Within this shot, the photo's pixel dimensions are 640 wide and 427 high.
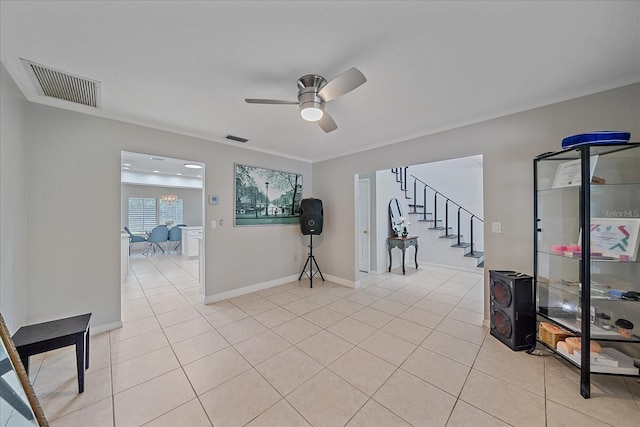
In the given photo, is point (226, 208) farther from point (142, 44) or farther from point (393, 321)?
point (393, 321)

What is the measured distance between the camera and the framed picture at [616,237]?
1778 mm

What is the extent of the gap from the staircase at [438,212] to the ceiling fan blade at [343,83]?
389cm

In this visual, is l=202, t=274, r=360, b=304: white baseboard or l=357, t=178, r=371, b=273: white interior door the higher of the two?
l=357, t=178, r=371, b=273: white interior door

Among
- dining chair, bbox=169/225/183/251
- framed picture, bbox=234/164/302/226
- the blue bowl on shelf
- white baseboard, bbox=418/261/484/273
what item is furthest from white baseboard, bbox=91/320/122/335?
white baseboard, bbox=418/261/484/273

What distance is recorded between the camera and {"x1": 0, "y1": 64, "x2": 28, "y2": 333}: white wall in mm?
1717

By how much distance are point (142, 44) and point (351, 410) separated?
2.80m

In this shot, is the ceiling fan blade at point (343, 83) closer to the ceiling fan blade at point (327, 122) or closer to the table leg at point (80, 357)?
the ceiling fan blade at point (327, 122)

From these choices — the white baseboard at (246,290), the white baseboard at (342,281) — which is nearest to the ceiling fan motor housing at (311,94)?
the white baseboard at (246,290)

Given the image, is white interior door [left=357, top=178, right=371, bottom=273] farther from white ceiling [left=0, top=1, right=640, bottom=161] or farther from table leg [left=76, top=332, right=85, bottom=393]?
table leg [left=76, top=332, right=85, bottom=393]

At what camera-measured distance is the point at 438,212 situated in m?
6.34

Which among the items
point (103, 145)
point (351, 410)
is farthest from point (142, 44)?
point (351, 410)

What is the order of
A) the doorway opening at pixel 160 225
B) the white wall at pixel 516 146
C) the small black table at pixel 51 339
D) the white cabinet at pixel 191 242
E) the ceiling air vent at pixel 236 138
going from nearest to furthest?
the small black table at pixel 51 339, the white wall at pixel 516 146, the ceiling air vent at pixel 236 138, the doorway opening at pixel 160 225, the white cabinet at pixel 191 242

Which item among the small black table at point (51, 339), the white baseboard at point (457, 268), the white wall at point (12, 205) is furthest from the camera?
the white baseboard at point (457, 268)

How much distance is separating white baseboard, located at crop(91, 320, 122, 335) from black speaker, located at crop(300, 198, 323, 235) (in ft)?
8.97
